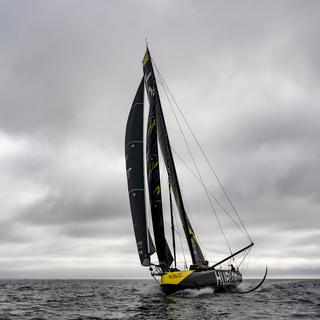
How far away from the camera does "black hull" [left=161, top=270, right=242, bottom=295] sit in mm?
28938

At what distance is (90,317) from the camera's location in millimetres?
22266

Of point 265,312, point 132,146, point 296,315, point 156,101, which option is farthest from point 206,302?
point 156,101

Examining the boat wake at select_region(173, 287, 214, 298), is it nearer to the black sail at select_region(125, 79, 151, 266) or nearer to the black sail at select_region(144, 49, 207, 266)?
the black sail at select_region(144, 49, 207, 266)

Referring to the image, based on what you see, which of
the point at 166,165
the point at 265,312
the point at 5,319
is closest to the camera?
the point at 5,319

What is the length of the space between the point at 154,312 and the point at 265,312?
6076mm

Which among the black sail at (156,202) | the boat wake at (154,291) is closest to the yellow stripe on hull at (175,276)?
the black sail at (156,202)

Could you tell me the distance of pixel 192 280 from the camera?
29.1 meters

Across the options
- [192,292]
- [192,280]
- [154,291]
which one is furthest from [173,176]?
[154,291]

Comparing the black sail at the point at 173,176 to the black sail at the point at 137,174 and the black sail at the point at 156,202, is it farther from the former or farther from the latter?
the black sail at the point at 137,174

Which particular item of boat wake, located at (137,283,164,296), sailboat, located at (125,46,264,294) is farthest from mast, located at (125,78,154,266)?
boat wake, located at (137,283,164,296)

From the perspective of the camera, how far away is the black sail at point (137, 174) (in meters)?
32.3

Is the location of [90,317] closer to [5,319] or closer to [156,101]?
[5,319]

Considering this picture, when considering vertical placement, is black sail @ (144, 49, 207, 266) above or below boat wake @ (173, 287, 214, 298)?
above

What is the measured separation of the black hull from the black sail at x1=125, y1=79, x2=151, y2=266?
116 inches
